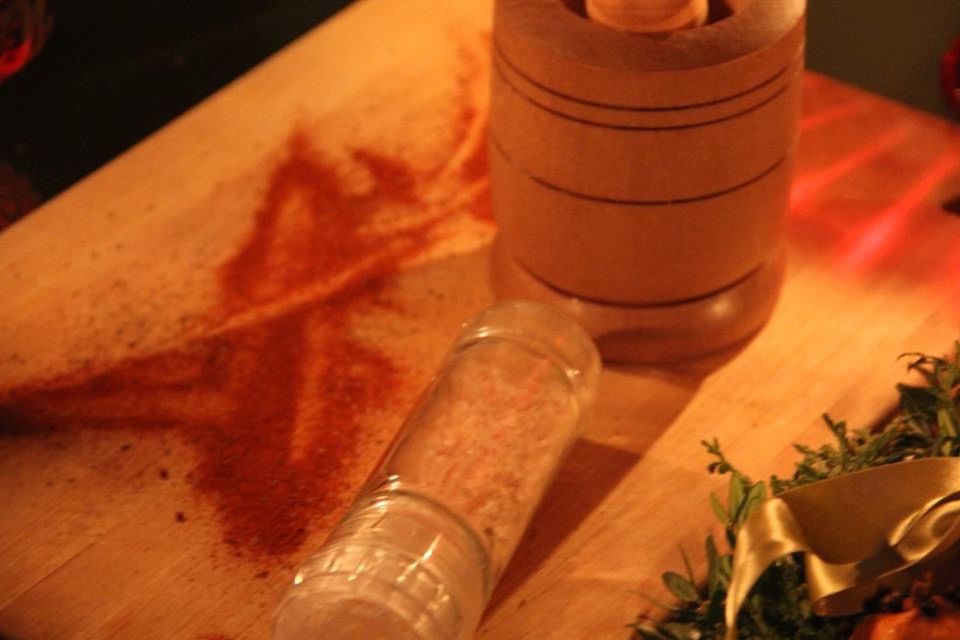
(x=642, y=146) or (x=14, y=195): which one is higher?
(x=642, y=146)

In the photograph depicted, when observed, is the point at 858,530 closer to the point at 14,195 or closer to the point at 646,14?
the point at 646,14

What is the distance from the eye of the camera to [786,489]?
0.63 meters

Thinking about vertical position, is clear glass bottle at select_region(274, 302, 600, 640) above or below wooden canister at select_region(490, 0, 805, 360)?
below

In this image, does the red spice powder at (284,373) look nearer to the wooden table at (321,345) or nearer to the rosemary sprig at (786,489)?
the wooden table at (321,345)

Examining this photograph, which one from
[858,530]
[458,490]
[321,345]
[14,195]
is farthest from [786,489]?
[14,195]

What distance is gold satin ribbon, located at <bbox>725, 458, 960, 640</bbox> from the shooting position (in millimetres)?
582

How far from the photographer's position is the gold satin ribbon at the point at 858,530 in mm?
582

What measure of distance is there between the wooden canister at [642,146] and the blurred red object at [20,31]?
361 mm

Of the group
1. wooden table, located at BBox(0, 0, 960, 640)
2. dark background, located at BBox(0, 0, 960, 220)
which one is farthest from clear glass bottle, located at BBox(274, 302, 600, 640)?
dark background, located at BBox(0, 0, 960, 220)

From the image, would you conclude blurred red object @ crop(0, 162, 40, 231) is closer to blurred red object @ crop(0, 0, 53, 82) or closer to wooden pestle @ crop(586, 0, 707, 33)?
blurred red object @ crop(0, 0, 53, 82)

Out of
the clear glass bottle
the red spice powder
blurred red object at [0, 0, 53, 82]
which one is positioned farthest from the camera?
blurred red object at [0, 0, 53, 82]

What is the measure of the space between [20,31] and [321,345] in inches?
13.1

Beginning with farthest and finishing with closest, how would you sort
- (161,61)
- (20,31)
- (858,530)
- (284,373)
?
(161,61)
(20,31)
(284,373)
(858,530)

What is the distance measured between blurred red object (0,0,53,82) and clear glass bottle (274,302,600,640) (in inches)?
16.1
